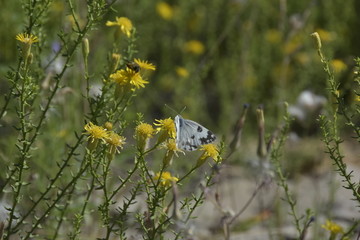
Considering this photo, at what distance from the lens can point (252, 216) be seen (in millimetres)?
4043

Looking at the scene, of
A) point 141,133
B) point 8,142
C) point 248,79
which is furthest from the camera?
point 248,79

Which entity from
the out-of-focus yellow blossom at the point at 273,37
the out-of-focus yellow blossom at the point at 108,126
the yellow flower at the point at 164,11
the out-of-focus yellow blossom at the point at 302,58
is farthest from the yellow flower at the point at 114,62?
the out-of-focus yellow blossom at the point at 273,37

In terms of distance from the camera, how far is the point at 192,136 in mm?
1767

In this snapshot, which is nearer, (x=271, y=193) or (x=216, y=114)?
(x=271, y=193)

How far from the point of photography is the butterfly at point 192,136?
1.75m

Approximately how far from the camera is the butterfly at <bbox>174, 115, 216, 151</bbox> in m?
1.75

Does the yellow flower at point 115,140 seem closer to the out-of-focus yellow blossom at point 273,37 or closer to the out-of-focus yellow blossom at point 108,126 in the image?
the out-of-focus yellow blossom at point 108,126

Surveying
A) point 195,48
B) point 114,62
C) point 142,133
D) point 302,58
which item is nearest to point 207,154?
point 142,133

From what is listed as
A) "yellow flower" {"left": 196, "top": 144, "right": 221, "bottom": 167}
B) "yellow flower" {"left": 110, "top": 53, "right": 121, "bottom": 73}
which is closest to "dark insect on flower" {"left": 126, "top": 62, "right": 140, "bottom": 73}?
"yellow flower" {"left": 110, "top": 53, "right": 121, "bottom": 73}

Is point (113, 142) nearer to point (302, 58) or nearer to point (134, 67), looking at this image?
point (134, 67)

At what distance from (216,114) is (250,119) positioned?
500mm

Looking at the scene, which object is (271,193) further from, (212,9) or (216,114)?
(212,9)

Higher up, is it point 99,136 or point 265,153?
point 265,153

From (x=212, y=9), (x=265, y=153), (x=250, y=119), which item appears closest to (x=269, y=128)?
(x=250, y=119)
